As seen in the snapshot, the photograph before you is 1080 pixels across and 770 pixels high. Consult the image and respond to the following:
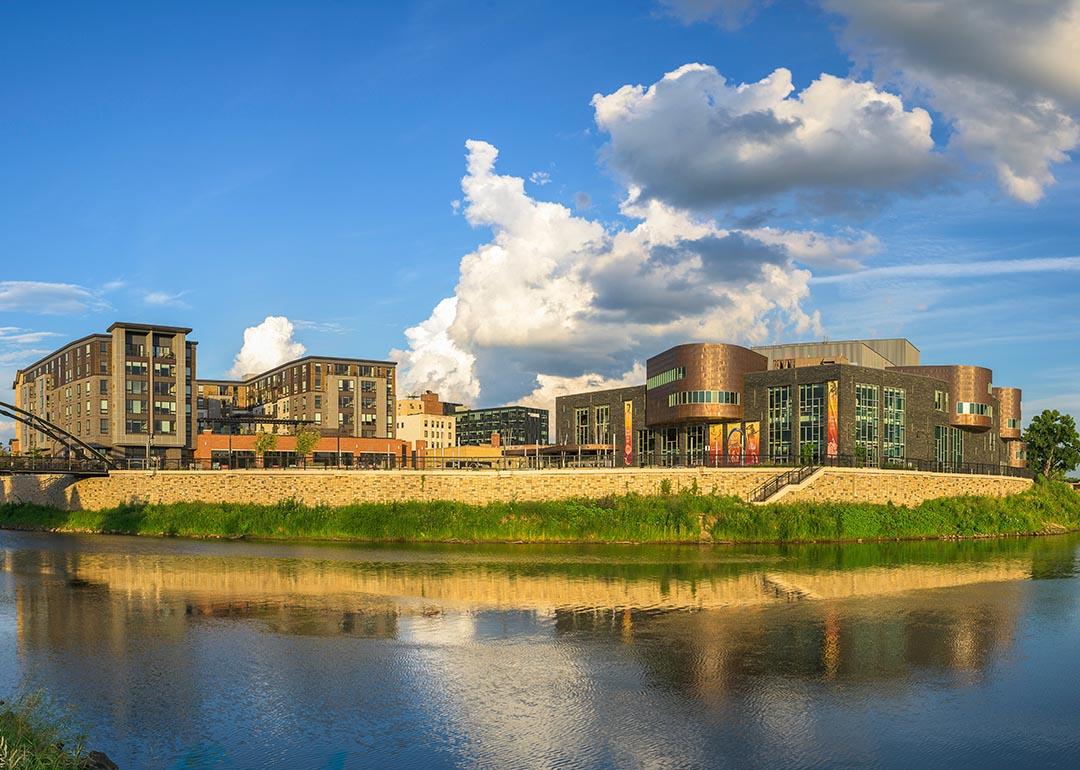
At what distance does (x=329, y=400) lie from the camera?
163500 mm

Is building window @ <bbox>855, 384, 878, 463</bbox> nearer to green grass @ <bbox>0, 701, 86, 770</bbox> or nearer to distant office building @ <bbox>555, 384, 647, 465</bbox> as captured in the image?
distant office building @ <bbox>555, 384, 647, 465</bbox>

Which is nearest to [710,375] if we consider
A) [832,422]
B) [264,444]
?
[832,422]

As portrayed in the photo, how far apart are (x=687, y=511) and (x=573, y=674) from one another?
41493 mm

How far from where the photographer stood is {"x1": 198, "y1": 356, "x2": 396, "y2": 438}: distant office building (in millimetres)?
163125

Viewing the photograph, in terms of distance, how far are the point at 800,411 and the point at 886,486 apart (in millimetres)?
16531

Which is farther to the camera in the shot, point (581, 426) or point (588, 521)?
point (581, 426)

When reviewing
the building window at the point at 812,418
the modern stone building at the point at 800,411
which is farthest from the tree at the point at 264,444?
the building window at the point at 812,418

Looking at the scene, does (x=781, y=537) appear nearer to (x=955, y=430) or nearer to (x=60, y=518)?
(x=955, y=430)

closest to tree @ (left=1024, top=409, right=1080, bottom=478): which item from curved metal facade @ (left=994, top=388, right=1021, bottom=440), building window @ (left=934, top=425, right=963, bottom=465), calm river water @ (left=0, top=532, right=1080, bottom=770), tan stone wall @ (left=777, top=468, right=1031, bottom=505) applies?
curved metal facade @ (left=994, top=388, right=1021, bottom=440)

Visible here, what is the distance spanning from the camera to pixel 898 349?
12181 cm

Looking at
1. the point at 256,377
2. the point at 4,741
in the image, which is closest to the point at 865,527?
the point at 4,741

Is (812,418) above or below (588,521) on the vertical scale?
above

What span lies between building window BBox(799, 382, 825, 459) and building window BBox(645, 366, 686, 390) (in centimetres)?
1229

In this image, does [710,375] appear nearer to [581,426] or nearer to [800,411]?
[800,411]
